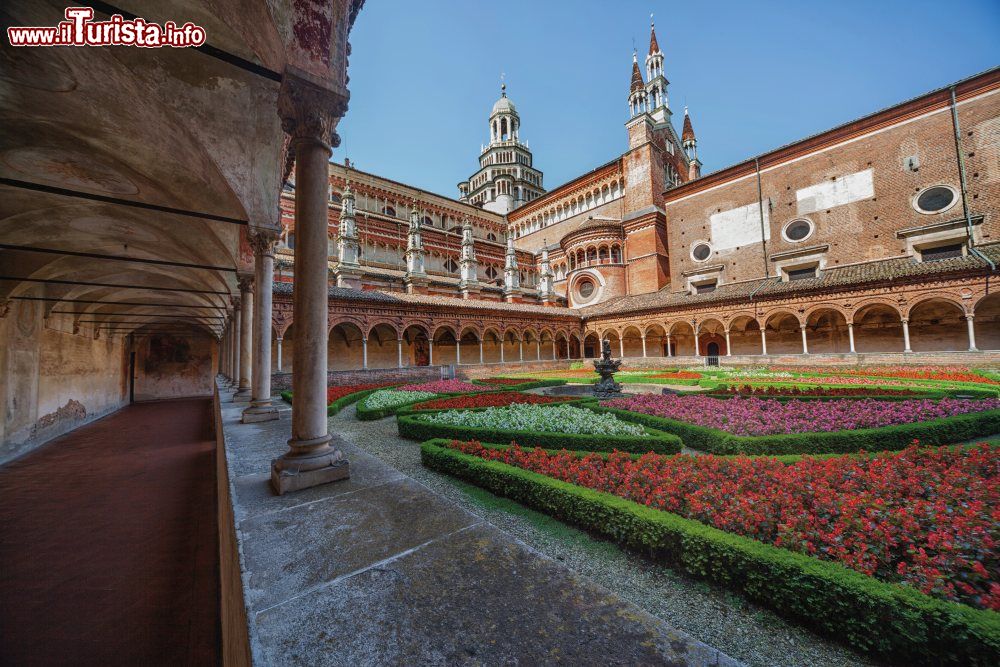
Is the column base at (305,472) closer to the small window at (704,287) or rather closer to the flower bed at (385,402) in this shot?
the flower bed at (385,402)

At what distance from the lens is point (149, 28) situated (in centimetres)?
399

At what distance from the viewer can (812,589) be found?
2.23 metres

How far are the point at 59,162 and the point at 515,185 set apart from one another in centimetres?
4879

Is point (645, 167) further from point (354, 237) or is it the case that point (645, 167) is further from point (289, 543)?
point (289, 543)

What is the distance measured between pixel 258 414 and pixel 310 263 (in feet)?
15.7

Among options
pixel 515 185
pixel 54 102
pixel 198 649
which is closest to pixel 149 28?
pixel 54 102

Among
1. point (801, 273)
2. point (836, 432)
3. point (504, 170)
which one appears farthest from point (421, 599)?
point (504, 170)

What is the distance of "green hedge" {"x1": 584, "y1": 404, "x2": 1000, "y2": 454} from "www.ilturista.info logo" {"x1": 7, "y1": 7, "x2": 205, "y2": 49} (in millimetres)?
8595

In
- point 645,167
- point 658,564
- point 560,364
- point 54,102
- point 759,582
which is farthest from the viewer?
point 645,167

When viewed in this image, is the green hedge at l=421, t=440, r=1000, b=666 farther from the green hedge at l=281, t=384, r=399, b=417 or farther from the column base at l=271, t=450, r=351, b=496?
the green hedge at l=281, t=384, r=399, b=417

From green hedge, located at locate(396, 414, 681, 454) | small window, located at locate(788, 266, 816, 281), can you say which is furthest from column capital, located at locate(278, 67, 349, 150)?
small window, located at locate(788, 266, 816, 281)

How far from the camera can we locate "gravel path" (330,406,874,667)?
83.2 inches

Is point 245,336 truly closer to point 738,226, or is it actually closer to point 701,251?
point 701,251

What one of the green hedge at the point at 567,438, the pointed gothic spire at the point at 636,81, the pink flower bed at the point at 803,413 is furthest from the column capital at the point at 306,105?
the pointed gothic spire at the point at 636,81
